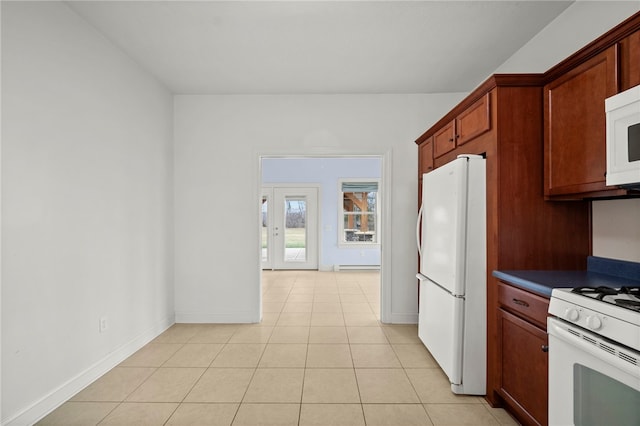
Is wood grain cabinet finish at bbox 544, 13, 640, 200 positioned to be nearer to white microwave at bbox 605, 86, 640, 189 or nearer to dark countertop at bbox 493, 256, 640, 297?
white microwave at bbox 605, 86, 640, 189

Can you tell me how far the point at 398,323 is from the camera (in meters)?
3.70

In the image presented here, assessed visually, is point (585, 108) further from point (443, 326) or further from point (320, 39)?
point (320, 39)

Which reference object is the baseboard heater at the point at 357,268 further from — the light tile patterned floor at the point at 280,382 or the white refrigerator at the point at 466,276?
the white refrigerator at the point at 466,276

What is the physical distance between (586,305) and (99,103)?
3360 mm

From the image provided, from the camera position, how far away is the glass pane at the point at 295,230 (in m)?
7.50

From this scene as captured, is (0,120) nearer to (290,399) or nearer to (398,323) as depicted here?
(290,399)

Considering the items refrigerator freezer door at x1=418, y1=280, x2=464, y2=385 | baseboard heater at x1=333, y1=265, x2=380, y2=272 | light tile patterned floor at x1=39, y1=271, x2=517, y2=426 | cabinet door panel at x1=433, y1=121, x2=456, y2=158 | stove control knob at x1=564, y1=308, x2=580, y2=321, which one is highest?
cabinet door panel at x1=433, y1=121, x2=456, y2=158

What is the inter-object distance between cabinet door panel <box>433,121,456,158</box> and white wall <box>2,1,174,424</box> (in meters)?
2.88

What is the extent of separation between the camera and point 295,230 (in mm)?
7508

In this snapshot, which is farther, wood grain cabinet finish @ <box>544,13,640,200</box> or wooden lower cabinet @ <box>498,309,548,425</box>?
wooden lower cabinet @ <box>498,309,548,425</box>

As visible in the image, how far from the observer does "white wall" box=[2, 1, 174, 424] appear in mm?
1818

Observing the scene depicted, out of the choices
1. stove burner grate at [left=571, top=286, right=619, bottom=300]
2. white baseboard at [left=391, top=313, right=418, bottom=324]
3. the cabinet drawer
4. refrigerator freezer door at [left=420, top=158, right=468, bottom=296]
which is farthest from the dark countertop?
white baseboard at [left=391, top=313, right=418, bottom=324]

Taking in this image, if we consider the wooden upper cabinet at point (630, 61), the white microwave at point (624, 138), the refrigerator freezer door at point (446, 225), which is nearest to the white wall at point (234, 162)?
the refrigerator freezer door at point (446, 225)

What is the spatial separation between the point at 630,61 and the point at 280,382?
2.83m
